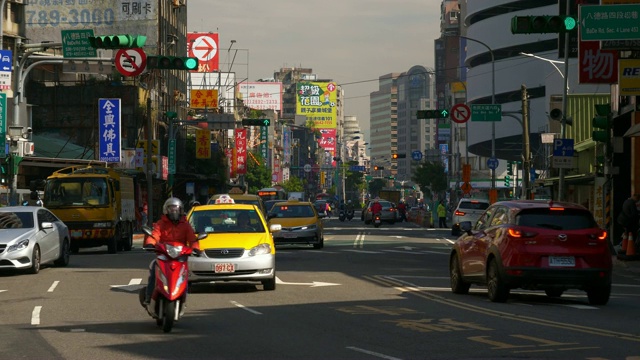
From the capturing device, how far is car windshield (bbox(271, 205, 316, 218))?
4038cm

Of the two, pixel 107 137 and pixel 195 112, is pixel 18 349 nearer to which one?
pixel 107 137

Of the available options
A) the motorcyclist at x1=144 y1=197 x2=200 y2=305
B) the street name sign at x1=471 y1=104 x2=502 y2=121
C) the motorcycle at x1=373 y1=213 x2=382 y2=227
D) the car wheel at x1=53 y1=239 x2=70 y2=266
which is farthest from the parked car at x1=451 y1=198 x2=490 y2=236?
the motorcyclist at x1=144 y1=197 x2=200 y2=305

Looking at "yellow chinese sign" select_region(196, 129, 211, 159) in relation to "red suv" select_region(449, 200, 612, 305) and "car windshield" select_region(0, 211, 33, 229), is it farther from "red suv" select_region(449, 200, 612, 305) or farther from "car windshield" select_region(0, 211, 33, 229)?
"red suv" select_region(449, 200, 612, 305)

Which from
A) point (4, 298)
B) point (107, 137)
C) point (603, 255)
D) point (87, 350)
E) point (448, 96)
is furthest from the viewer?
point (448, 96)

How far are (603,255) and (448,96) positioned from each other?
166 metres

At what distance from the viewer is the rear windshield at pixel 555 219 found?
19484mm

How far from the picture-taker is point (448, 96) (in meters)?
184

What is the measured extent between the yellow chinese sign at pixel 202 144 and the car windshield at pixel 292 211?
5213 cm

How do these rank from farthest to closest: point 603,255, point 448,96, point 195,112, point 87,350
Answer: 1. point 448,96
2. point 195,112
3. point 603,255
4. point 87,350

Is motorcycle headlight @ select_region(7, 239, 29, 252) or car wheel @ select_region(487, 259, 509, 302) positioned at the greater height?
motorcycle headlight @ select_region(7, 239, 29, 252)

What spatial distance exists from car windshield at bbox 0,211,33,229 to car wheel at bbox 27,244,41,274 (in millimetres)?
786

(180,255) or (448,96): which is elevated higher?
(448,96)

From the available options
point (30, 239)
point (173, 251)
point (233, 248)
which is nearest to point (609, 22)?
point (233, 248)

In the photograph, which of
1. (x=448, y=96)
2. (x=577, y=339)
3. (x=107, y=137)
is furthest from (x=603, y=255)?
(x=448, y=96)
